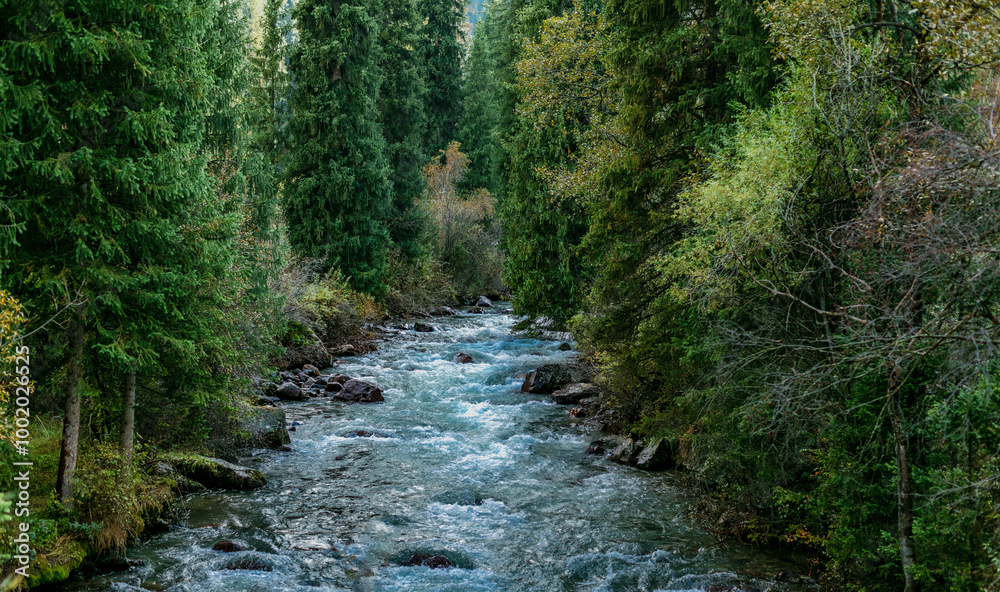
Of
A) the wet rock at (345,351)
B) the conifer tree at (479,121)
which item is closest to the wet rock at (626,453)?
the wet rock at (345,351)

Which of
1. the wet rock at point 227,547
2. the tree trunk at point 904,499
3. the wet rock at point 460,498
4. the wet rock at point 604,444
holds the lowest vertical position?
the wet rock at point 604,444

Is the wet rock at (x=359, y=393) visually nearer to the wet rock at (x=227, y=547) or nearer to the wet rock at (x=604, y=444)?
the wet rock at (x=604, y=444)

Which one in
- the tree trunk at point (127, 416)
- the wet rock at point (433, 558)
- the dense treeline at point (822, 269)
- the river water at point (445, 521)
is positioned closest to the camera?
the dense treeline at point (822, 269)

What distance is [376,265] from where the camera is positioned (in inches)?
1152

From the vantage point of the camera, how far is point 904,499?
6270 mm

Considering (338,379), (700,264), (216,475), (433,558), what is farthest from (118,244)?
(338,379)

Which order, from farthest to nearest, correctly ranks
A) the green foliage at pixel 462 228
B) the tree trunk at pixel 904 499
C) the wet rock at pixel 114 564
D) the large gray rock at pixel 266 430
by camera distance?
1. the green foliage at pixel 462 228
2. the large gray rock at pixel 266 430
3. the wet rock at pixel 114 564
4. the tree trunk at pixel 904 499

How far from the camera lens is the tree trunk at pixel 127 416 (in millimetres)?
8805

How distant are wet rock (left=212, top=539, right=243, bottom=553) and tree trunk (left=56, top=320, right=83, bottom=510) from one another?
1.89m

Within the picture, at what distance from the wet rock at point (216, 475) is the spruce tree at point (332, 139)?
16.3 m

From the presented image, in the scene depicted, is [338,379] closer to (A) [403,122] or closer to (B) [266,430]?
(B) [266,430]

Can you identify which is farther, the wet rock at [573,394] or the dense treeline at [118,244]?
the wet rock at [573,394]

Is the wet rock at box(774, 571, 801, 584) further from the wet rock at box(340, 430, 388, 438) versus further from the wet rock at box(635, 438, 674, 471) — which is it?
the wet rock at box(340, 430, 388, 438)

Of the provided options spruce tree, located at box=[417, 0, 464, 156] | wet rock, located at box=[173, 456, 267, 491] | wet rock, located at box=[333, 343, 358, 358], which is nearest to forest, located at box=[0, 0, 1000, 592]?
wet rock, located at box=[173, 456, 267, 491]
